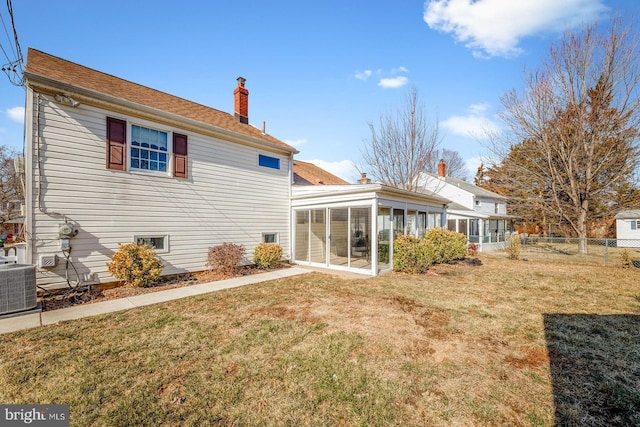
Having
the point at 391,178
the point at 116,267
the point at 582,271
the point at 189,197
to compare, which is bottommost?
the point at 582,271

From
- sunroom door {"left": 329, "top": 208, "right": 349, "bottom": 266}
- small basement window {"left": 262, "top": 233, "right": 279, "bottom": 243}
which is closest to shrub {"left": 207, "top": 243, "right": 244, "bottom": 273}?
small basement window {"left": 262, "top": 233, "right": 279, "bottom": 243}

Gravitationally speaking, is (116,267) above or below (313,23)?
below

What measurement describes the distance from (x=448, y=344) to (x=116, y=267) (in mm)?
7592

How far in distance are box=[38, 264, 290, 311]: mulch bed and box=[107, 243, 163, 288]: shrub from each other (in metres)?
Result: 0.23

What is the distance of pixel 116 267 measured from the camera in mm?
6719

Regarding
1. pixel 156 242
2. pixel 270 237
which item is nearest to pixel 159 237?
pixel 156 242

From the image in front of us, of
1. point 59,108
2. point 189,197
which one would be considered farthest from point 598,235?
point 59,108

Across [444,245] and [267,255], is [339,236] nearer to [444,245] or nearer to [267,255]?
Result: [267,255]

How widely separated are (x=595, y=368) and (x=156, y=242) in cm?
960

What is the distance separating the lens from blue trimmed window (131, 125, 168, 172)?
762 centimetres

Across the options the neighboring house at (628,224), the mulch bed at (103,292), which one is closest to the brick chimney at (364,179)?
the mulch bed at (103,292)

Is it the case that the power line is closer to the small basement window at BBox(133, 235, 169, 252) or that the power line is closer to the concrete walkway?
the small basement window at BBox(133, 235, 169, 252)

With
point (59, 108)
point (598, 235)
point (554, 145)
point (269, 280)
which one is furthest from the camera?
point (598, 235)

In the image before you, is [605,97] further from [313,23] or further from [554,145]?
[313,23]
